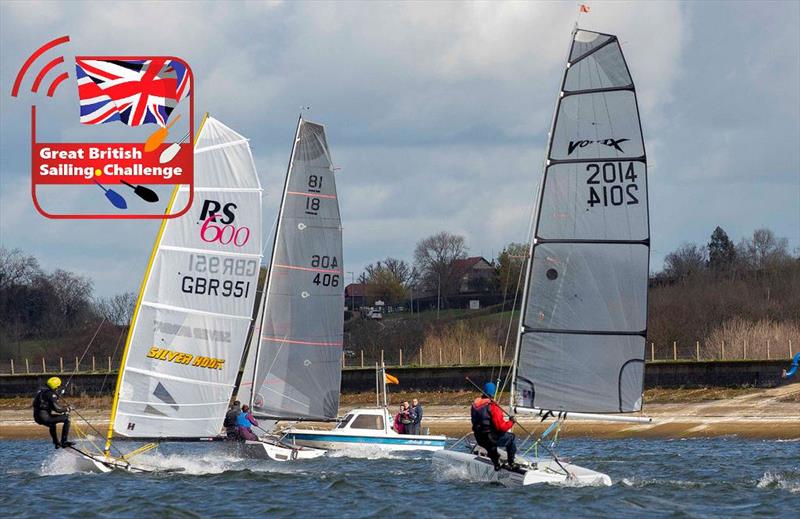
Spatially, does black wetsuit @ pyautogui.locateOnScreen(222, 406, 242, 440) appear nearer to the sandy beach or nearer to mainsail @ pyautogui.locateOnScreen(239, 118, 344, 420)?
mainsail @ pyautogui.locateOnScreen(239, 118, 344, 420)

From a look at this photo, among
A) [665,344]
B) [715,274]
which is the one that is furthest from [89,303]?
[665,344]

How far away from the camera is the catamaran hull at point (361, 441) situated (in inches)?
1185

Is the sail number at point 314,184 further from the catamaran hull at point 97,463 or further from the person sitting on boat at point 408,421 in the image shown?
the catamaran hull at point 97,463

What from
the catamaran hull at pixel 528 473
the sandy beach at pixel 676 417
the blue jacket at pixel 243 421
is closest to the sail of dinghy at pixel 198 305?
the blue jacket at pixel 243 421

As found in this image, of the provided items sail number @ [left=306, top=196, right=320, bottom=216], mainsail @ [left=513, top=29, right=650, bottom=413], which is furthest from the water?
sail number @ [left=306, top=196, right=320, bottom=216]

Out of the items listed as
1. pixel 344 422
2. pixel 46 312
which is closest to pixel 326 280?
pixel 344 422

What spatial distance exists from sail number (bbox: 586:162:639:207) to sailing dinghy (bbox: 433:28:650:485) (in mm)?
17

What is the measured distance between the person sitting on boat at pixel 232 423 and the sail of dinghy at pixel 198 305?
937mm

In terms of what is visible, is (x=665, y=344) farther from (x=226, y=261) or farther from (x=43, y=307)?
(x=43, y=307)

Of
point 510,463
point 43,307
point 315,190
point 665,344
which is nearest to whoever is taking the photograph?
point 510,463

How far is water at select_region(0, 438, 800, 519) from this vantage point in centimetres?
2028

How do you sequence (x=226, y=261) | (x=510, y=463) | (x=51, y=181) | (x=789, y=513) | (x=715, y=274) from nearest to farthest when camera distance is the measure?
(x=789, y=513), (x=510, y=463), (x=51, y=181), (x=226, y=261), (x=715, y=274)

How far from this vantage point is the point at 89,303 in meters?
104

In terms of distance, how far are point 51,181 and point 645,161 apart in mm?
10629
